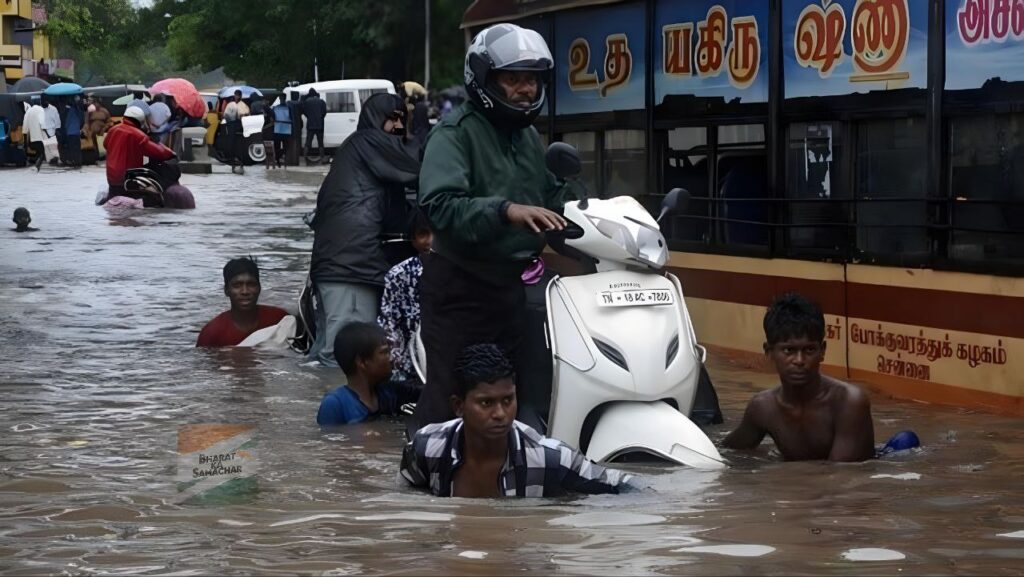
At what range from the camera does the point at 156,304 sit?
583 inches

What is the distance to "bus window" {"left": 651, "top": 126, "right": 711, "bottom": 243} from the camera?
11617 mm

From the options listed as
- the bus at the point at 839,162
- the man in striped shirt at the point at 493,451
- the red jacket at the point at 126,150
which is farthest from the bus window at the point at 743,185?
the red jacket at the point at 126,150

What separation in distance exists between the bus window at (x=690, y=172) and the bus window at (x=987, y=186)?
2282 mm

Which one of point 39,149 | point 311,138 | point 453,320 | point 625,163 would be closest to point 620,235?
point 453,320

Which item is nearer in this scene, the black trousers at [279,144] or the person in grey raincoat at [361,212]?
the person in grey raincoat at [361,212]

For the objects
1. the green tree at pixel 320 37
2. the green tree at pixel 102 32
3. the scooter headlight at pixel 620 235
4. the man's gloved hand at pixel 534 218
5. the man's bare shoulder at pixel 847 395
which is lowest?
the man's bare shoulder at pixel 847 395

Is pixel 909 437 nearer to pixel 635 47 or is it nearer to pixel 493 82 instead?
pixel 493 82

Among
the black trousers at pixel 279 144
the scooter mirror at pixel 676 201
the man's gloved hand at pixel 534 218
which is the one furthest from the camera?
the black trousers at pixel 279 144

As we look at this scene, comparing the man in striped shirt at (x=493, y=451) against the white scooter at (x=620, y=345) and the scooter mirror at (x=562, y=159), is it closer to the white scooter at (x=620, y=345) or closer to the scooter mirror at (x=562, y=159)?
the white scooter at (x=620, y=345)

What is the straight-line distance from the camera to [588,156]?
13055 mm

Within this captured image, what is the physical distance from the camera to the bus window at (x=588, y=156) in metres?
12.9

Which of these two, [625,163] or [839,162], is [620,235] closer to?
Answer: [839,162]

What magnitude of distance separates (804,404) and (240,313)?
5.48m

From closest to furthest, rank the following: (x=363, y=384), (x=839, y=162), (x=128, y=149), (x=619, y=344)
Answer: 1. (x=619, y=344)
2. (x=363, y=384)
3. (x=839, y=162)
4. (x=128, y=149)
